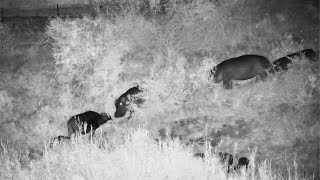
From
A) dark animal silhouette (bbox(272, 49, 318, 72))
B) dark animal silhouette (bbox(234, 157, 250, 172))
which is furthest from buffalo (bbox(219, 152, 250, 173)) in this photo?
dark animal silhouette (bbox(272, 49, 318, 72))

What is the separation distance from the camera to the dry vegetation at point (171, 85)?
3.85 m

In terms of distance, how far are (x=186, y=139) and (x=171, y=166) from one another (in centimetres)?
34

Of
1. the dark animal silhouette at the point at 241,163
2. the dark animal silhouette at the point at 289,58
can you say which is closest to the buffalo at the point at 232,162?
the dark animal silhouette at the point at 241,163

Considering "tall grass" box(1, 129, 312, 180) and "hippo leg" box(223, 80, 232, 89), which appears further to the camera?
"hippo leg" box(223, 80, 232, 89)

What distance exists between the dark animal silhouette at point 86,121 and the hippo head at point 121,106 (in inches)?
4.2

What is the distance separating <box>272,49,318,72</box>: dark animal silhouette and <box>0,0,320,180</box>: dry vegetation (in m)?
0.05

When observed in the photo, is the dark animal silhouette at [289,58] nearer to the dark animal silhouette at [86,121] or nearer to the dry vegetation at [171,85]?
the dry vegetation at [171,85]

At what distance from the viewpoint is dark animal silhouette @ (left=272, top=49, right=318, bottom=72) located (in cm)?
389

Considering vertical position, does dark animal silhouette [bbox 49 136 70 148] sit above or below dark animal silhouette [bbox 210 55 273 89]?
below

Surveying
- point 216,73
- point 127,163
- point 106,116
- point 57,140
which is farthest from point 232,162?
point 57,140

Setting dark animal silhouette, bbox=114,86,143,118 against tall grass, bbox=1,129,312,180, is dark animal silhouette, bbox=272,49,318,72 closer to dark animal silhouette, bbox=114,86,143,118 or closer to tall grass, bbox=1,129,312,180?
tall grass, bbox=1,129,312,180

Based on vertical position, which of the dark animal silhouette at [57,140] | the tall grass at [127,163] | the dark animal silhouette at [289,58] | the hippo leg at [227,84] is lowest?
the tall grass at [127,163]

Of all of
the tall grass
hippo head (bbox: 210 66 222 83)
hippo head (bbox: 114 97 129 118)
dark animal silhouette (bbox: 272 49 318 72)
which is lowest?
the tall grass

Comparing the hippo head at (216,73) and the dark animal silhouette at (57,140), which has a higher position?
the hippo head at (216,73)
